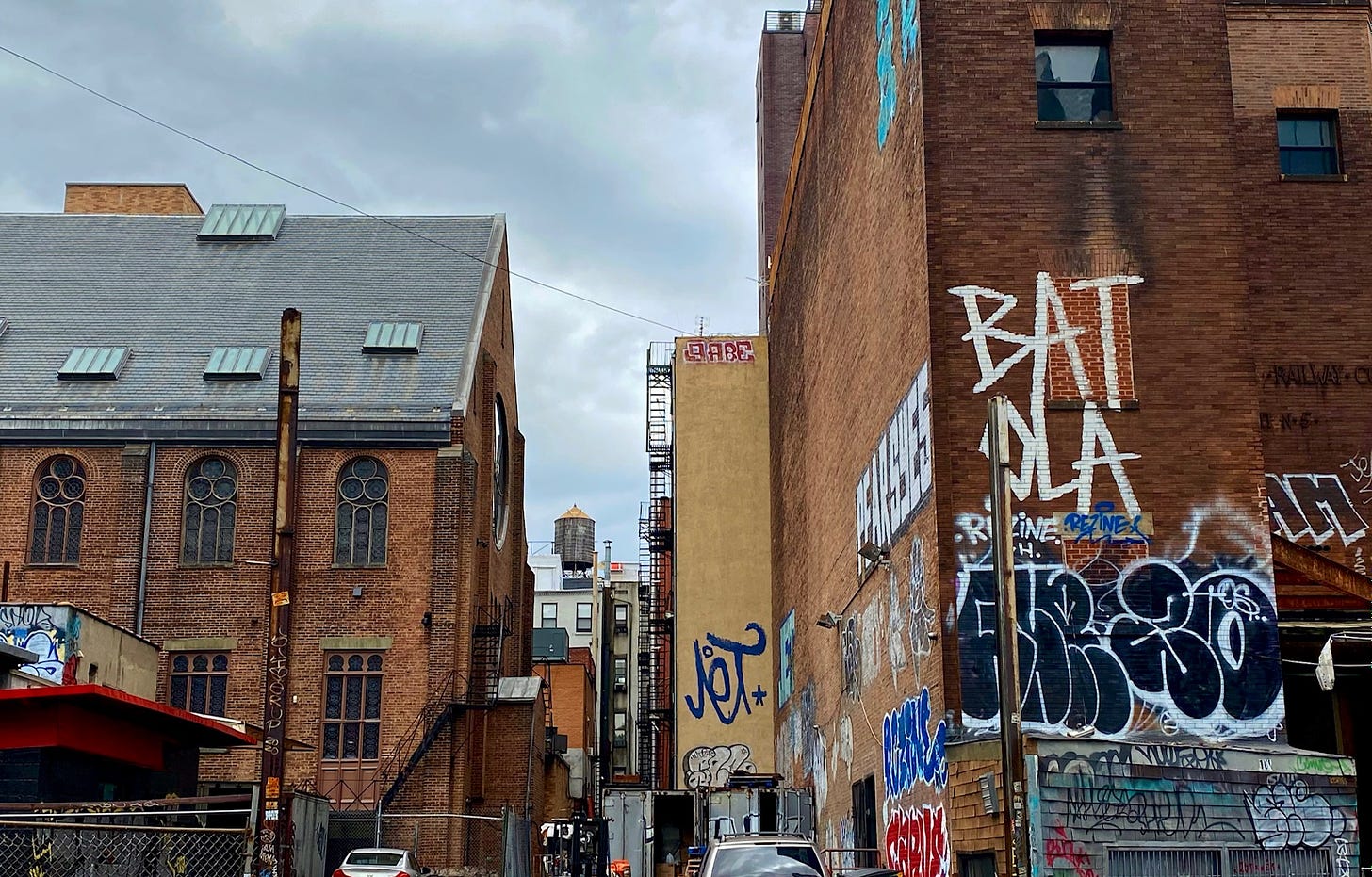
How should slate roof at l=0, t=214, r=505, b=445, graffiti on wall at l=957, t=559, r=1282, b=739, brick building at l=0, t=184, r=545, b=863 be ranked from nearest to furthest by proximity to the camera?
graffiti on wall at l=957, t=559, r=1282, b=739 < brick building at l=0, t=184, r=545, b=863 < slate roof at l=0, t=214, r=505, b=445

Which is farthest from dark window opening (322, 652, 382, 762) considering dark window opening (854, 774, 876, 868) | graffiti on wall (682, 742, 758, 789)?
graffiti on wall (682, 742, 758, 789)

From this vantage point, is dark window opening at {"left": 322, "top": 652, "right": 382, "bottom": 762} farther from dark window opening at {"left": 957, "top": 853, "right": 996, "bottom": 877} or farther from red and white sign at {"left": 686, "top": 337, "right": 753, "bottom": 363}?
dark window opening at {"left": 957, "top": 853, "right": 996, "bottom": 877}

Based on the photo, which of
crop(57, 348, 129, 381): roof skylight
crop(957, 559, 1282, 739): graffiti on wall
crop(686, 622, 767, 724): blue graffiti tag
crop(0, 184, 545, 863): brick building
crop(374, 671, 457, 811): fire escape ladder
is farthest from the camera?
crop(686, 622, 767, 724): blue graffiti tag

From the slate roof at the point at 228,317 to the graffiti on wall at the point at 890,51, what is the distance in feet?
51.9

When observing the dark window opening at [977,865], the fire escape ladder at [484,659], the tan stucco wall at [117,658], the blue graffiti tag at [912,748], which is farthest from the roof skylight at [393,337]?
Answer: the dark window opening at [977,865]

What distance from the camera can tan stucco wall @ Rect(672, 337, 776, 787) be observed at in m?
45.4

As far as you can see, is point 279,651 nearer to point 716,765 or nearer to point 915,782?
point 915,782

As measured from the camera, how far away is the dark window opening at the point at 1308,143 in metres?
26.5

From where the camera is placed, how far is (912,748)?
20.7m

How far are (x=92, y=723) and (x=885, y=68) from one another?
593 inches

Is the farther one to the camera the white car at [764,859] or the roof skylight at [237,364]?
the roof skylight at [237,364]

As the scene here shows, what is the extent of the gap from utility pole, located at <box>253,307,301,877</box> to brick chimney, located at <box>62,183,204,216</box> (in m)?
31.0

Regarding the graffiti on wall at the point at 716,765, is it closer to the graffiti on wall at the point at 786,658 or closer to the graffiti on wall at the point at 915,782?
the graffiti on wall at the point at 786,658

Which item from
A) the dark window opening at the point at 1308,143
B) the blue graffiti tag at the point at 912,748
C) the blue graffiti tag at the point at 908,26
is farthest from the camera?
the dark window opening at the point at 1308,143
